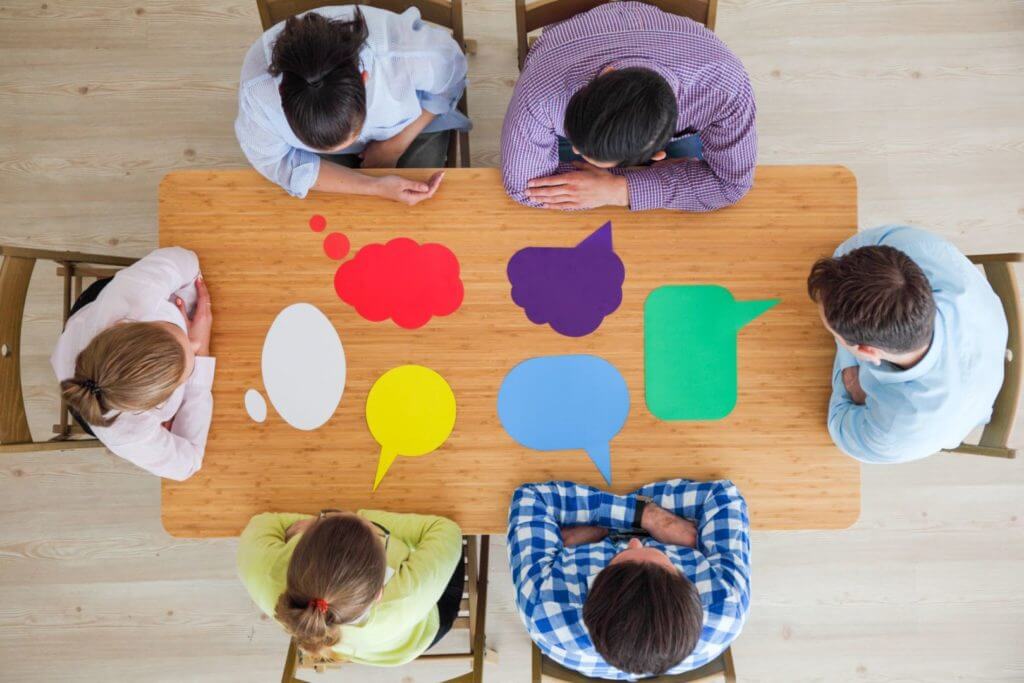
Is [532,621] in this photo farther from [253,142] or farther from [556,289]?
[253,142]

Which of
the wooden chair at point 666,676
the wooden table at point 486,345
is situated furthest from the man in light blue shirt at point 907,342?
the wooden chair at point 666,676

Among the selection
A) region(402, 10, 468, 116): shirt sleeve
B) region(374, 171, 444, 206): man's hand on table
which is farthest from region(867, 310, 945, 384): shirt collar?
region(402, 10, 468, 116): shirt sleeve

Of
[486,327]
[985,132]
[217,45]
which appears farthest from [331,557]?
[985,132]

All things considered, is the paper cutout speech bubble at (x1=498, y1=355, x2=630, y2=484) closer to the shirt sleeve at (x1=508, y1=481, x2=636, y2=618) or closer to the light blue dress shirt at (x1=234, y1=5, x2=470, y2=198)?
the shirt sleeve at (x1=508, y1=481, x2=636, y2=618)

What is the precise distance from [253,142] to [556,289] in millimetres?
692

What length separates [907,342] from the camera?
111cm

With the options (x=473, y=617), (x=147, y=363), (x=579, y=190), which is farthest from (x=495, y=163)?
(x=473, y=617)

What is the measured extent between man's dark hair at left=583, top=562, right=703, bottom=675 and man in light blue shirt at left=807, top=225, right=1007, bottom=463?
472 millimetres

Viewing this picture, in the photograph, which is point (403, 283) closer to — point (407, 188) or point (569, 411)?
point (407, 188)

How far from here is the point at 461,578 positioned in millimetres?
1595

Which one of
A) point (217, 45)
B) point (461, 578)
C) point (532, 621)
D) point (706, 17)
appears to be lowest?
point (461, 578)

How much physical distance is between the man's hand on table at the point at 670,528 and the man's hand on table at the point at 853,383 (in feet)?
1.36

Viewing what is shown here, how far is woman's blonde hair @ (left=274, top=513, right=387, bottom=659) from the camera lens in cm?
116

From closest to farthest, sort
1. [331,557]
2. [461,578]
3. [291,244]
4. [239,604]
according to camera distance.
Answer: [331,557], [291,244], [461,578], [239,604]
